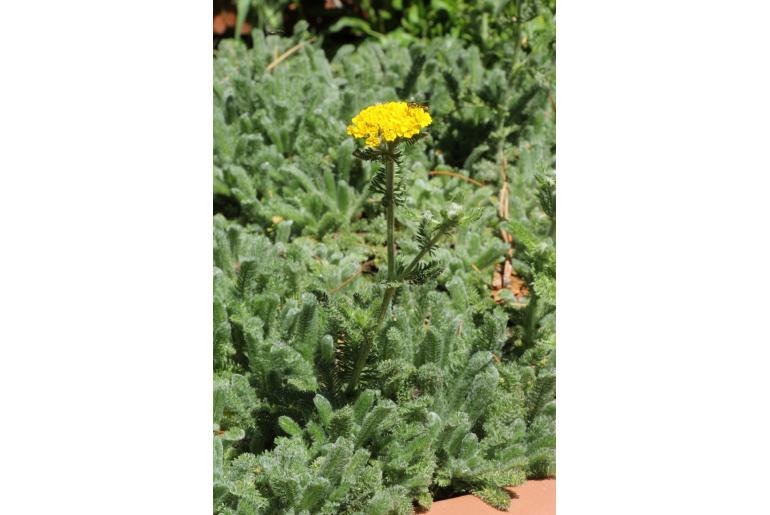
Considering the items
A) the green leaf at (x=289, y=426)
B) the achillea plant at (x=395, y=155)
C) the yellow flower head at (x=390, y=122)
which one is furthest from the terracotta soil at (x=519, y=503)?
the yellow flower head at (x=390, y=122)

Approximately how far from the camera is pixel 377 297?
1.99 meters

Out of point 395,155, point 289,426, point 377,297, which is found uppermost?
point 395,155

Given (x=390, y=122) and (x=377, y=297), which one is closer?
(x=390, y=122)

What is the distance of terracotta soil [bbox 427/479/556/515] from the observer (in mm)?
1900

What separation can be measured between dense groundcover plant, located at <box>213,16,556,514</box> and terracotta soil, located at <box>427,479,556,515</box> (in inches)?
1.3

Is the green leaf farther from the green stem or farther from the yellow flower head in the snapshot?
the yellow flower head

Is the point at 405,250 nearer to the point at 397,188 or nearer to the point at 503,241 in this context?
the point at 503,241

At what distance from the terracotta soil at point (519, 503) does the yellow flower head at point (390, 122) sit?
0.84 meters

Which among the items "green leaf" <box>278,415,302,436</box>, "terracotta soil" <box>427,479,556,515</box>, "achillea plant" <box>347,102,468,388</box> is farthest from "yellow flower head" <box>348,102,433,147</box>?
"terracotta soil" <box>427,479,556,515</box>

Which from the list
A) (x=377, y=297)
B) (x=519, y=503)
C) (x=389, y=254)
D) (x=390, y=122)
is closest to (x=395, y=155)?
(x=390, y=122)

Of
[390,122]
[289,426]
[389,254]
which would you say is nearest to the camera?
[390,122]

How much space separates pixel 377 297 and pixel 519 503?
54 centimetres

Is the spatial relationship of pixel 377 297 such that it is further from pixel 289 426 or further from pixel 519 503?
pixel 519 503

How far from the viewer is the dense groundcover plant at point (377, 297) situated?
5.86 feet
